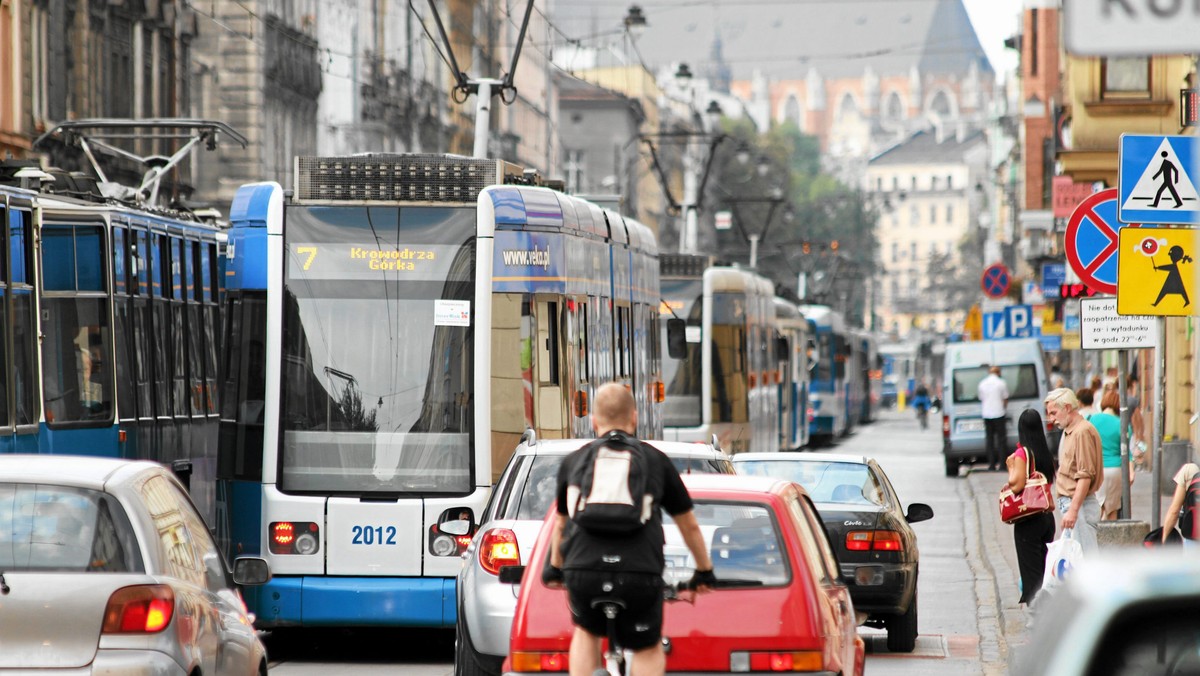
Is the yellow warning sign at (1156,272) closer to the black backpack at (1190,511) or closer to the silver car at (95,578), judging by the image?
the black backpack at (1190,511)

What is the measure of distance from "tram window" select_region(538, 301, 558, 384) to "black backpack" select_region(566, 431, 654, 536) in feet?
21.7

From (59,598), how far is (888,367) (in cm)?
11458

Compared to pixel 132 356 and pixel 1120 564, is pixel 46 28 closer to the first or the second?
pixel 132 356

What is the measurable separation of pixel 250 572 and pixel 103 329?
6.44m

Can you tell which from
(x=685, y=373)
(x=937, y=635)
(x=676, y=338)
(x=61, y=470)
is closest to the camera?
(x=61, y=470)

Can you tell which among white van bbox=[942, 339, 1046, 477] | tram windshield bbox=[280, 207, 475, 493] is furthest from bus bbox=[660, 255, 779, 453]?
tram windshield bbox=[280, 207, 475, 493]

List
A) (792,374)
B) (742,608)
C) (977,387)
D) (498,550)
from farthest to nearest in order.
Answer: (792,374) → (977,387) → (498,550) → (742,608)

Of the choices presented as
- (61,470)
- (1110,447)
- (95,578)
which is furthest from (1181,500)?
(95,578)

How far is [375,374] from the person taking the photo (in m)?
14.3

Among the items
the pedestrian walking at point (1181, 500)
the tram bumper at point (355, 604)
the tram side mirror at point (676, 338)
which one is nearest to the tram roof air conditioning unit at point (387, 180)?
the tram bumper at point (355, 604)

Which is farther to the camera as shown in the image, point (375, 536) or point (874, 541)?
point (874, 541)

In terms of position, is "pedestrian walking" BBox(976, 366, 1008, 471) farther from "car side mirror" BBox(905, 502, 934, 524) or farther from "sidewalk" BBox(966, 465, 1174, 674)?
"car side mirror" BBox(905, 502, 934, 524)

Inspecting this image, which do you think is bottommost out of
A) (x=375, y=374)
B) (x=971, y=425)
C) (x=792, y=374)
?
(x=971, y=425)

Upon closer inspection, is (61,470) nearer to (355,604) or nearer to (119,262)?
(355,604)
